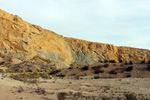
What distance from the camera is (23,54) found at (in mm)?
39281

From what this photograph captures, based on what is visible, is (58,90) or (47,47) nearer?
(58,90)

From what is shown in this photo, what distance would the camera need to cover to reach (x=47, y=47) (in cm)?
4622

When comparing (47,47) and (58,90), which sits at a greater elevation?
(47,47)

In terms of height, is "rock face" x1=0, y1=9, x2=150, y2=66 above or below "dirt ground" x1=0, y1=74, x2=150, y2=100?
above

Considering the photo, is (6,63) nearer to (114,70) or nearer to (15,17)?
(15,17)

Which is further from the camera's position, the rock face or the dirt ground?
the rock face

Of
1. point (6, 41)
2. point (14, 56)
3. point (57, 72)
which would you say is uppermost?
point (6, 41)

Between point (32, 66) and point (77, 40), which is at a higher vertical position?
point (77, 40)

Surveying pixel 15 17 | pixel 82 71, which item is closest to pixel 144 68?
pixel 82 71

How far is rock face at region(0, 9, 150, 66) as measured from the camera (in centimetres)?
3947

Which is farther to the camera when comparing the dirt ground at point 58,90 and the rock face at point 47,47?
the rock face at point 47,47

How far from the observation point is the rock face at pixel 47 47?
129ft

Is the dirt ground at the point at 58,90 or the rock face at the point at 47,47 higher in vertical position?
the rock face at the point at 47,47

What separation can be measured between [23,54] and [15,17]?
10752 millimetres
